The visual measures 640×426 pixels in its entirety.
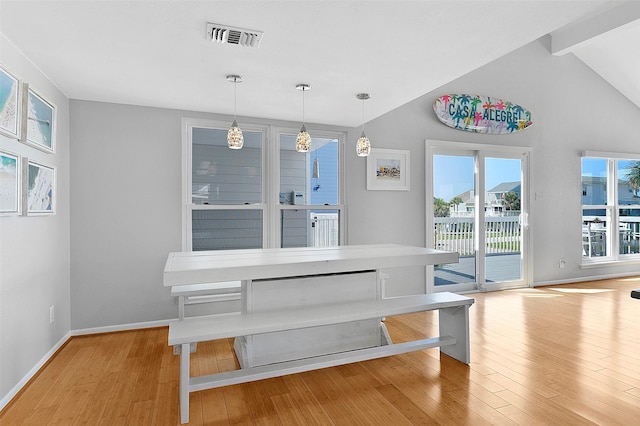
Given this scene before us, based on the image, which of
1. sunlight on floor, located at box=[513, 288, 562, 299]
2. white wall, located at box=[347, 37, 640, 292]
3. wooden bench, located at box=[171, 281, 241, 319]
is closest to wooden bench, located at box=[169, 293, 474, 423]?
wooden bench, located at box=[171, 281, 241, 319]

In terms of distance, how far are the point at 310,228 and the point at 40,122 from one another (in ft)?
8.96

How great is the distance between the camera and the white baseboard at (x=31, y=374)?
2335 millimetres

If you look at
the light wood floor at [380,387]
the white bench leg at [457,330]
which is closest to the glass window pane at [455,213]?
the light wood floor at [380,387]

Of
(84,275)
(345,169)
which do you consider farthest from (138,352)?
(345,169)

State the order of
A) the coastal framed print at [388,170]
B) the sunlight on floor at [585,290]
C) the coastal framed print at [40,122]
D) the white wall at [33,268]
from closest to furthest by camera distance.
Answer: the white wall at [33,268] < the coastal framed print at [40,122] < the coastal framed print at [388,170] < the sunlight on floor at [585,290]

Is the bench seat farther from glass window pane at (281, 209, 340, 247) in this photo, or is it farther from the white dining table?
glass window pane at (281, 209, 340, 247)

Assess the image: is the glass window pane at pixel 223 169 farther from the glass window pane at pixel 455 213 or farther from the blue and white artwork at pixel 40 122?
the glass window pane at pixel 455 213

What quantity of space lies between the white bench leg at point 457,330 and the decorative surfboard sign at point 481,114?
2950mm

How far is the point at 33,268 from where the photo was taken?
9.02 ft

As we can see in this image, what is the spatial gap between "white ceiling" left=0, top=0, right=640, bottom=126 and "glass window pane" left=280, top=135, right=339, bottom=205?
2.71 ft

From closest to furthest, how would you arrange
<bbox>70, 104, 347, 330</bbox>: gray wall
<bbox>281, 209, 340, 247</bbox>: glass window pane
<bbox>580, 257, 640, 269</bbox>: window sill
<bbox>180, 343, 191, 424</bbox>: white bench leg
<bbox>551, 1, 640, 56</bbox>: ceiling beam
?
<bbox>180, 343, 191, 424</bbox>: white bench leg, <bbox>70, 104, 347, 330</bbox>: gray wall, <bbox>551, 1, 640, 56</bbox>: ceiling beam, <bbox>281, 209, 340, 247</bbox>: glass window pane, <bbox>580, 257, 640, 269</bbox>: window sill

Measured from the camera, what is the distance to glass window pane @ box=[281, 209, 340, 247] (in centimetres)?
443

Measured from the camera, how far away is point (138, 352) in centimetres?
318

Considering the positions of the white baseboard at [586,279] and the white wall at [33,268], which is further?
the white baseboard at [586,279]
